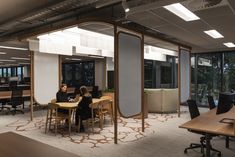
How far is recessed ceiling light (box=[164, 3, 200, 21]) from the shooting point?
3979 millimetres

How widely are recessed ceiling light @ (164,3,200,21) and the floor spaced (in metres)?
2.79

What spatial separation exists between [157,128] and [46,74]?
4523 millimetres

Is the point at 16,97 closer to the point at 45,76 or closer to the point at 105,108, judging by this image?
the point at 45,76

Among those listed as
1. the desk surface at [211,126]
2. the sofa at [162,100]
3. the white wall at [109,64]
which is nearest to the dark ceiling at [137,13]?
the desk surface at [211,126]

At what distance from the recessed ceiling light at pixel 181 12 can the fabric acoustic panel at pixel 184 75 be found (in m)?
3.62

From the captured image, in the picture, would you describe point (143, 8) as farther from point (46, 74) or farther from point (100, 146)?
point (46, 74)

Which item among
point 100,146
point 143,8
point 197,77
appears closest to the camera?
point 143,8

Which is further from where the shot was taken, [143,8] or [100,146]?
[100,146]

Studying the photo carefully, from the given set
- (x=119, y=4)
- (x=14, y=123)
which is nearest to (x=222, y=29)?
(x=119, y=4)

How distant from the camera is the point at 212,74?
34.4 feet

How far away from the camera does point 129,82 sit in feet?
17.3

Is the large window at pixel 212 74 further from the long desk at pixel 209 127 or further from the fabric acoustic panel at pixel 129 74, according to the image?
the long desk at pixel 209 127

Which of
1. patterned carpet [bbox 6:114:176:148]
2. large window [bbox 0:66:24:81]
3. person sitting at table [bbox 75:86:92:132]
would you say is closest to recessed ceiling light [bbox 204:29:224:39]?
patterned carpet [bbox 6:114:176:148]

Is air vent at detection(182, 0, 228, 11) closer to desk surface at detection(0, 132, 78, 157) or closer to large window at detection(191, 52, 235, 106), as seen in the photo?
desk surface at detection(0, 132, 78, 157)
